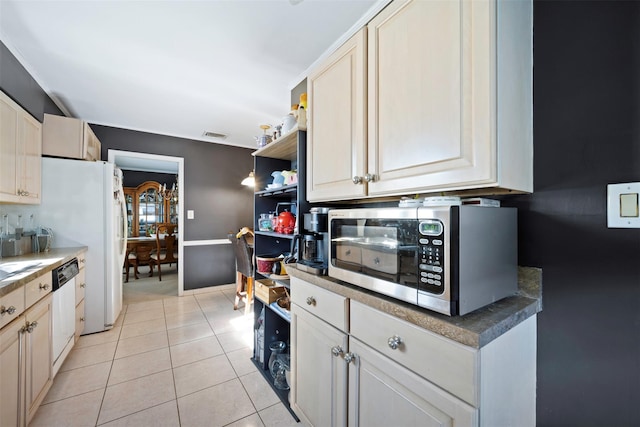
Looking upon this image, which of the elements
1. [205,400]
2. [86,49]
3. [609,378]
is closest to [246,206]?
[86,49]

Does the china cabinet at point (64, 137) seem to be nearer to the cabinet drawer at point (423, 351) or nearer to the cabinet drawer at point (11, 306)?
the cabinet drawer at point (11, 306)

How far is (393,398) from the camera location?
893 mm

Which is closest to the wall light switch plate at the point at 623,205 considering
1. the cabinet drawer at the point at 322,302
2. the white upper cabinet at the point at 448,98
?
the white upper cabinet at the point at 448,98

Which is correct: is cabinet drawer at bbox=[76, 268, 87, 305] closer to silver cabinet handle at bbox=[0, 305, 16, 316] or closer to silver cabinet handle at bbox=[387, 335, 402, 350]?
silver cabinet handle at bbox=[0, 305, 16, 316]

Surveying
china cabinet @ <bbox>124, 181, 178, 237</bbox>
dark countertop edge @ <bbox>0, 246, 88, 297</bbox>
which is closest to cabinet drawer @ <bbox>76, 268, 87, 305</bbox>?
dark countertop edge @ <bbox>0, 246, 88, 297</bbox>

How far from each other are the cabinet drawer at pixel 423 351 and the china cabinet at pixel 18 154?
8.34ft

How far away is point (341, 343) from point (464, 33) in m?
1.18

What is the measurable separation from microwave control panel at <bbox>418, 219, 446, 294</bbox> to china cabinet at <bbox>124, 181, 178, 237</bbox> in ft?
20.6

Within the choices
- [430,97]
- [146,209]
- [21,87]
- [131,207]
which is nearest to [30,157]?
[21,87]

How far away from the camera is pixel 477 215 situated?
0.79 meters

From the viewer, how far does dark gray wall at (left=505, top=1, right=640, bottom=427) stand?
77 centimetres

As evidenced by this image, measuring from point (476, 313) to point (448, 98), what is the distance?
669 millimetres

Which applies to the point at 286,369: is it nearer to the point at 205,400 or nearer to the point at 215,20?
the point at 205,400

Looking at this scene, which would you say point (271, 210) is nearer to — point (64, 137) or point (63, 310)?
point (63, 310)
